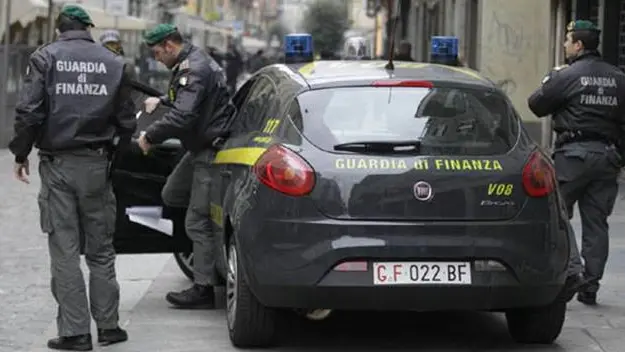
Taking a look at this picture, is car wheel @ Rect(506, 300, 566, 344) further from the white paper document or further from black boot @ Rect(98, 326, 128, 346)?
the white paper document

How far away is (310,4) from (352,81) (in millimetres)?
72536

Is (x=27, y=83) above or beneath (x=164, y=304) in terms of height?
above

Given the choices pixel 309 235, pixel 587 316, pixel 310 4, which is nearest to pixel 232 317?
pixel 309 235

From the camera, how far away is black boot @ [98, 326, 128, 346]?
23.4 feet

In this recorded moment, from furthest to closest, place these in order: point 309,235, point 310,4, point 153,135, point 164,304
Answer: point 310,4, point 164,304, point 153,135, point 309,235

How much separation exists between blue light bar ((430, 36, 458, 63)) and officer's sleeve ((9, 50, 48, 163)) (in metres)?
3.05

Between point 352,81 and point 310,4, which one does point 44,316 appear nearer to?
point 352,81

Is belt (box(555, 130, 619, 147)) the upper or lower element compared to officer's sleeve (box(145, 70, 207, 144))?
lower

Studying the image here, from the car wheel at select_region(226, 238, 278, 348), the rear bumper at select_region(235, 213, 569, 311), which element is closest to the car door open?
the car wheel at select_region(226, 238, 278, 348)

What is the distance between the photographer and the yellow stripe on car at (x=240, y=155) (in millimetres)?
6934

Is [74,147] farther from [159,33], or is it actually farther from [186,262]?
[186,262]

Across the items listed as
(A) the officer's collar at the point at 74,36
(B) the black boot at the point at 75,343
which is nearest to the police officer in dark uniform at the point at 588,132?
(A) the officer's collar at the point at 74,36

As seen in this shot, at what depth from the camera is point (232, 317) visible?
7.07m

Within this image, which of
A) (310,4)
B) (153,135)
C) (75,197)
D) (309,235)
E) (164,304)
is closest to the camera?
(309,235)
